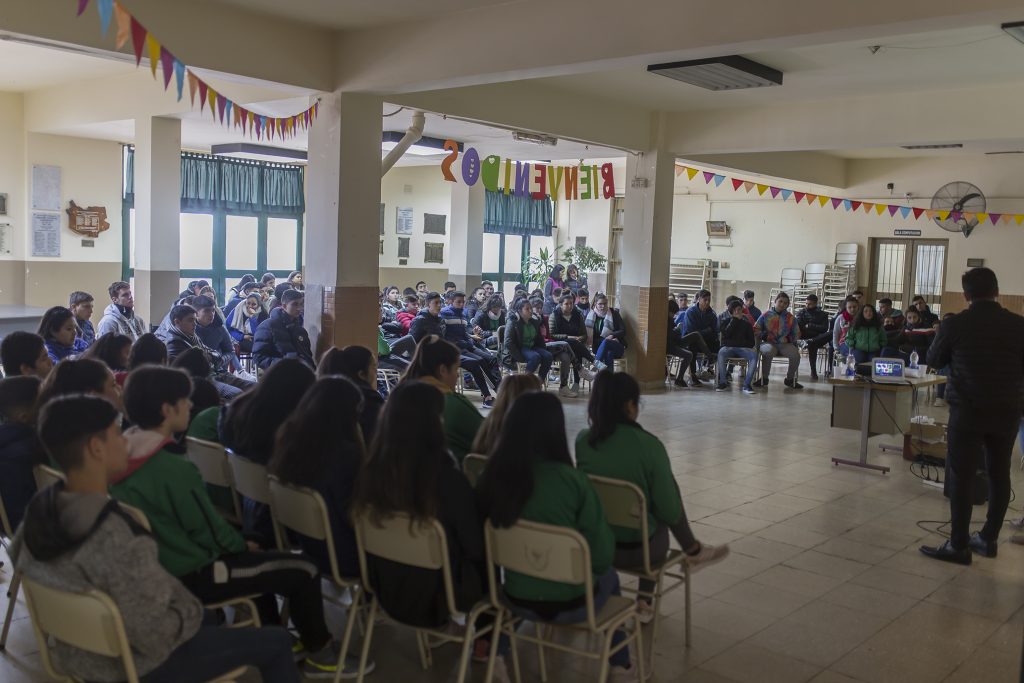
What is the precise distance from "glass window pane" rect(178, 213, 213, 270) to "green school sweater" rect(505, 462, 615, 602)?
1191 cm

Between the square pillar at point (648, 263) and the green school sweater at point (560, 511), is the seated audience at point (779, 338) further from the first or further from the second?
the green school sweater at point (560, 511)

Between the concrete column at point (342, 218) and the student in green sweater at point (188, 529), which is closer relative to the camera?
the student in green sweater at point (188, 529)

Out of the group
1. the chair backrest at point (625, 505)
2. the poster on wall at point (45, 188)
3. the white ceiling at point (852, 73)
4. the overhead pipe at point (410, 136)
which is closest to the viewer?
the chair backrest at point (625, 505)

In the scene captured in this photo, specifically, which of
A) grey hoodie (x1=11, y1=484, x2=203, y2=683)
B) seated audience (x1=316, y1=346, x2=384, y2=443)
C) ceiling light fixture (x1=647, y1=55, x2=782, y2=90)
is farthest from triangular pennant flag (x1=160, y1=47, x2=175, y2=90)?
ceiling light fixture (x1=647, y1=55, x2=782, y2=90)

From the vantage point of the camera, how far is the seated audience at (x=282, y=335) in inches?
283

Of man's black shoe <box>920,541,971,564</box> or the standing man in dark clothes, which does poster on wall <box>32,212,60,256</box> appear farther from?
man's black shoe <box>920,541,971,564</box>

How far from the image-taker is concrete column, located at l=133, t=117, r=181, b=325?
367 inches

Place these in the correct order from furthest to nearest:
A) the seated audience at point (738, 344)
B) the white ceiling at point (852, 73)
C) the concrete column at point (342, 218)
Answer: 1. the seated audience at point (738, 344)
2. the concrete column at point (342, 218)
3. the white ceiling at point (852, 73)

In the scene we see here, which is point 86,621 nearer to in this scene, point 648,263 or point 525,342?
point 525,342

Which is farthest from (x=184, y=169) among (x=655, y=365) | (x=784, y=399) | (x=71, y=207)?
(x=784, y=399)

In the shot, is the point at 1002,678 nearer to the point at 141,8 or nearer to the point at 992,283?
the point at 992,283

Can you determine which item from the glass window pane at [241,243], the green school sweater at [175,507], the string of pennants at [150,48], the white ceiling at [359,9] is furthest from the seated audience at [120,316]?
the glass window pane at [241,243]

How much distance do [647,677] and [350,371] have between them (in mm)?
1797

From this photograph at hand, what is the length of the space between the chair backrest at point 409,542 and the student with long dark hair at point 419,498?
2 centimetres
